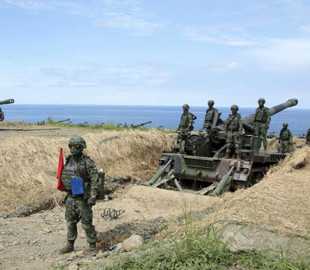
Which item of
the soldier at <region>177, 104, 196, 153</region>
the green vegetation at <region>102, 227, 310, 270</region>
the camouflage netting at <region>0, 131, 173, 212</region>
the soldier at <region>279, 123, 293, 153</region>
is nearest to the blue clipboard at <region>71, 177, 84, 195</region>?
the green vegetation at <region>102, 227, 310, 270</region>

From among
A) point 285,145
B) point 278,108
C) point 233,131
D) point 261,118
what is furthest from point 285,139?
point 233,131

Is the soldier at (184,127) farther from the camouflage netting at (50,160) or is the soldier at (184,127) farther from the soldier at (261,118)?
the soldier at (261,118)

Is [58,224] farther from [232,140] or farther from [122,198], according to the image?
[232,140]

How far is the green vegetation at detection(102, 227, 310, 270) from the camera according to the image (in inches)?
204

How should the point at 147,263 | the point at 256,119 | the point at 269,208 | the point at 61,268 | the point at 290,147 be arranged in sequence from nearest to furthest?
1. the point at 147,263
2. the point at 61,268
3. the point at 269,208
4. the point at 256,119
5. the point at 290,147

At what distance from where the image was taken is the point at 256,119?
1570 centimetres

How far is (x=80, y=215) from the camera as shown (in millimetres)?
7141

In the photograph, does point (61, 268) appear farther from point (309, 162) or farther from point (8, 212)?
point (309, 162)

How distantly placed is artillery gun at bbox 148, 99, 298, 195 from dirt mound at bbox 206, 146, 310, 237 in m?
2.91

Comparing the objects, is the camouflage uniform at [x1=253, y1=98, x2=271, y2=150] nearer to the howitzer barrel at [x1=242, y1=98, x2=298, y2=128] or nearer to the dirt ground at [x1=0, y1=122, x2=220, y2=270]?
the howitzer barrel at [x1=242, y1=98, x2=298, y2=128]

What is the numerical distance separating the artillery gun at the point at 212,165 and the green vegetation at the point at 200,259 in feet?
19.2

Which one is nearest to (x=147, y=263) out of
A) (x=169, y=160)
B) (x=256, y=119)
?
(x=169, y=160)

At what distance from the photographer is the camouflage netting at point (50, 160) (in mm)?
10898

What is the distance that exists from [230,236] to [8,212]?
5543 millimetres
